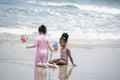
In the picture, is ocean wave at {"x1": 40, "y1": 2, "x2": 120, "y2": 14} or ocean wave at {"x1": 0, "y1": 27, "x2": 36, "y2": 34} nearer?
ocean wave at {"x1": 0, "y1": 27, "x2": 36, "y2": 34}

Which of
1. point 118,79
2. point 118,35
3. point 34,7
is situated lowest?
point 118,79

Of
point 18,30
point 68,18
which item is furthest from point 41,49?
point 68,18

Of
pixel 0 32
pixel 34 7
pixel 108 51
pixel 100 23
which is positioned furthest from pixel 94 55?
pixel 34 7

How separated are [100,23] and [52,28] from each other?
280 cm

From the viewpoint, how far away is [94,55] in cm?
1157

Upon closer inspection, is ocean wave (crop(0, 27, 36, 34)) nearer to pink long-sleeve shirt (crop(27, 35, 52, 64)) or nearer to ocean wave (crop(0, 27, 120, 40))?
ocean wave (crop(0, 27, 120, 40))

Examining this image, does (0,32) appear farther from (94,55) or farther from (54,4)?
(54,4)

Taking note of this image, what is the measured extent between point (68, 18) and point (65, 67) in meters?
9.15

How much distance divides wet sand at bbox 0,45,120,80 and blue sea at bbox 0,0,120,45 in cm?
248

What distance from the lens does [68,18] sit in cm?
1833

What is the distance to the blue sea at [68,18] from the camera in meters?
15.5

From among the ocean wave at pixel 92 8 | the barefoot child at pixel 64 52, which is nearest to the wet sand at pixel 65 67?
the barefoot child at pixel 64 52

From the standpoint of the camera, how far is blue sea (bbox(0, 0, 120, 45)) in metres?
15.5

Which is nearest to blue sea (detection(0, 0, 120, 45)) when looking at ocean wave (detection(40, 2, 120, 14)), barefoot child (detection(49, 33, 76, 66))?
ocean wave (detection(40, 2, 120, 14))
